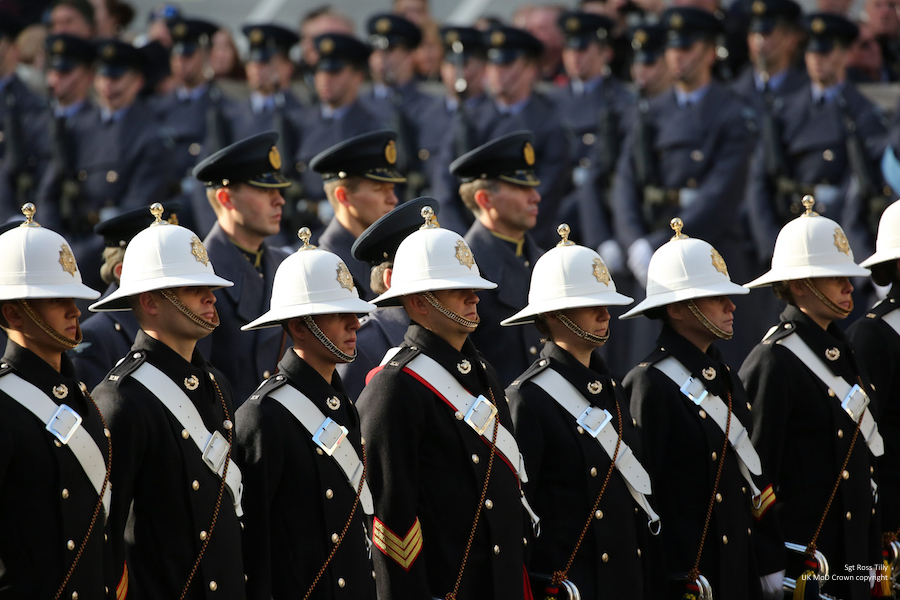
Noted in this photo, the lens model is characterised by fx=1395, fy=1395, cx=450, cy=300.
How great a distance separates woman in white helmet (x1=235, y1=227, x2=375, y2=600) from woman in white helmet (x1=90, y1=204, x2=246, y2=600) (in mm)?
114

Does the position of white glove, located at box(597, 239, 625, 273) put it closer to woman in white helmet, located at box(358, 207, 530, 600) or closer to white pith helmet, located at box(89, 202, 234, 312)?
woman in white helmet, located at box(358, 207, 530, 600)

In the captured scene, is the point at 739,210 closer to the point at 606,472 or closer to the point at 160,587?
the point at 606,472

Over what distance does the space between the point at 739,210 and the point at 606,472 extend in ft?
20.9

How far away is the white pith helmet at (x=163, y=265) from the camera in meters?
5.70

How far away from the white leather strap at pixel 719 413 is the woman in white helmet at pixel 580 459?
38 centimetres

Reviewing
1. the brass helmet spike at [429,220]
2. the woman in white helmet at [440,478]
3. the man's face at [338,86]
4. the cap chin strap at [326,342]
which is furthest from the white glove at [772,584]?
the man's face at [338,86]

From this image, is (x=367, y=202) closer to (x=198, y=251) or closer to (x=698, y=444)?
(x=198, y=251)

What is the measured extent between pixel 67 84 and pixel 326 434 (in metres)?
8.86

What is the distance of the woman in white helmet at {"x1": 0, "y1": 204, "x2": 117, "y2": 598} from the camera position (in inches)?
196

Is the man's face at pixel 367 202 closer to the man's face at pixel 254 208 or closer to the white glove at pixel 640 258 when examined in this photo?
the man's face at pixel 254 208

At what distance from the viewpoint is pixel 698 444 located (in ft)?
21.6

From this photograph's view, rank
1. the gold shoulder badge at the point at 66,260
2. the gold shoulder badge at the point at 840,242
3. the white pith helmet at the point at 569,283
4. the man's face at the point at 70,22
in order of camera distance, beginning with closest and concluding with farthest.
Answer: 1. the gold shoulder badge at the point at 66,260
2. the white pith helmet at the point at 569,283
3. the gold shoulder badge at the point at 840,242
4. the man's face at the point at 70,22

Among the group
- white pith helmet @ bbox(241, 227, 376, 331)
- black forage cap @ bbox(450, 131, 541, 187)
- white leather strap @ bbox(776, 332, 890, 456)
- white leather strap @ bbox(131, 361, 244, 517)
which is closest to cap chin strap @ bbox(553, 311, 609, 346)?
white pith helmet @ bbox(241, 227, 376, 331)

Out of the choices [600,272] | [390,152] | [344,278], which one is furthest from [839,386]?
[390,152]
